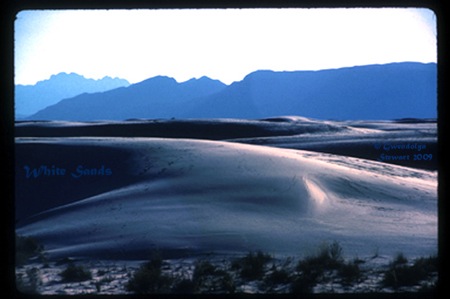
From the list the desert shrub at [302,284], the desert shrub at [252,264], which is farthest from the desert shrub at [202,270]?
the desert shrub at [302,284]

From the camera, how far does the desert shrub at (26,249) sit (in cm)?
438

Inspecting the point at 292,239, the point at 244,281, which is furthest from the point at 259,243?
the point at 244,281

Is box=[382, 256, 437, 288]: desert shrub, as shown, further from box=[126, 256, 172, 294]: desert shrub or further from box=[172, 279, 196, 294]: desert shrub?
box=[126, 256, 172, 294]: desert shrub

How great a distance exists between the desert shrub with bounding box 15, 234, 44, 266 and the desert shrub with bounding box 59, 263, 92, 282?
0.40m

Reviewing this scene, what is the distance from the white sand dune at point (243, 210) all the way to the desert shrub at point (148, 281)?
758mm

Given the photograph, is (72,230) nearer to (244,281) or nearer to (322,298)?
(244,281)

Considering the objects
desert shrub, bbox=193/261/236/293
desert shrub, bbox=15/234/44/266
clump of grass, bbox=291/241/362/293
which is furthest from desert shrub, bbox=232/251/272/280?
desert shrub, bbox=15/234/44/266

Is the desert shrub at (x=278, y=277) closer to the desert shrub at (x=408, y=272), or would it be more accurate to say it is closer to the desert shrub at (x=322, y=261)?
the desert shrub at (x=322, y=261)

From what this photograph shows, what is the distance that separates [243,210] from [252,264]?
2149mm

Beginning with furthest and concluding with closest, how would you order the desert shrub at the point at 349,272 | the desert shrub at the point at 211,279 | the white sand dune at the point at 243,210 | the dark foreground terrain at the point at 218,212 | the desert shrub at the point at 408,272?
the white sand dune at the point at 243,210 → the dark foreground terrain at the point at 218,212 → the desert shrub at the point at 349,272 → the desert shrub at the point at 408,272 → the desert shrub at the point at 211,279

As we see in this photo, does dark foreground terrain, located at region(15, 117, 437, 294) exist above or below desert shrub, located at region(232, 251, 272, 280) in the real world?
above

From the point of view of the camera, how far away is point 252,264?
16.4 ft

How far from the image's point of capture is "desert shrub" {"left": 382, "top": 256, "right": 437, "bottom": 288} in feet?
15.2

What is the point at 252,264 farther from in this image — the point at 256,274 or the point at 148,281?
the point at 148,281
